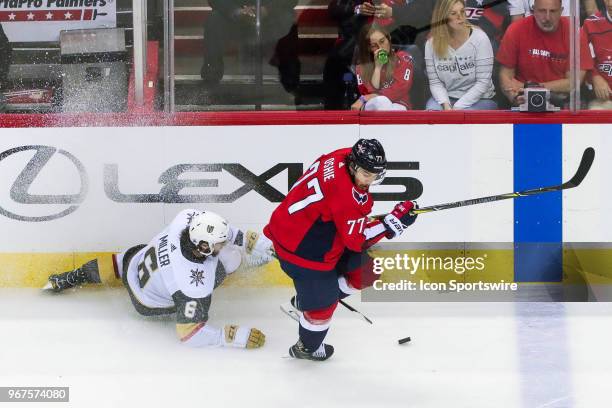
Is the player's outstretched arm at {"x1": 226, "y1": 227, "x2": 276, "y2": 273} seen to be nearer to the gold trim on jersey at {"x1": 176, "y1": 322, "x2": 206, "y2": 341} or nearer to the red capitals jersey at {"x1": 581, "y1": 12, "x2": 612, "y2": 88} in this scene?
the gold trim on jersey at {"x1": 176, "y1": 322, "x2": 206, "y2": 341}

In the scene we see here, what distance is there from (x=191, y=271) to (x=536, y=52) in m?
1.98

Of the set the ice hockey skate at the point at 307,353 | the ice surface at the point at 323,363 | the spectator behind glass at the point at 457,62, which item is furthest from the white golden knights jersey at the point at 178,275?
the spectator behind glass at the point at 457,62

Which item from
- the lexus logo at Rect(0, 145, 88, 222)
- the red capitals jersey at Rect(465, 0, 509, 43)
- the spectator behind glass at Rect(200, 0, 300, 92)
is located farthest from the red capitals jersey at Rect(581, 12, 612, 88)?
the lexus logo at Rect(0, 145, 88, 222)

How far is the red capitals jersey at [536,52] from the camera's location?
503cm

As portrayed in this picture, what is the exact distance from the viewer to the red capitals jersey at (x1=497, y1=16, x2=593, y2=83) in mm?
5031

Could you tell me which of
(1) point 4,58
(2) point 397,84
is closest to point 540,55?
(2) point 397,84

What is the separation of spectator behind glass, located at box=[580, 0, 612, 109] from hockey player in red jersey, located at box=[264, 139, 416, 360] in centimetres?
147

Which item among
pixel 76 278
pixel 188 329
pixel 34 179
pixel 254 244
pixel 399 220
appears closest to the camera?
pixel 399 220

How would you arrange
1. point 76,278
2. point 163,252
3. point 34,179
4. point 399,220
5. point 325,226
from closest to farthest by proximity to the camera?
point 399,220 < point 325,226 < point 163,252 < point 76,278 < point 34,179

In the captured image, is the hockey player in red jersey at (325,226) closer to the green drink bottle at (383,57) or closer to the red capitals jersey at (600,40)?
the green drink bottle at (383,57)

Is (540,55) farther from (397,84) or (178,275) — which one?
(178,275)

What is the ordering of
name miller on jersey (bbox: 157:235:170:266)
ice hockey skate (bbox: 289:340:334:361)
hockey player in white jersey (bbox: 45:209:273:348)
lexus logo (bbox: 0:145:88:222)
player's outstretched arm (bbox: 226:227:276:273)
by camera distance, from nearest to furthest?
1. ice hockey skate (bbox: 289:340:334:361)
2. hockey player in white jersey (bbox: 45:209:273:348)
3. name miller on jersey (bbox: 157:235:170:266)
4. player's outstretched arm (bbox: 226:227:276:273)
5. lexus logo (bbox: 0:145:88:222)

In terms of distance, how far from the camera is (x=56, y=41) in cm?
507

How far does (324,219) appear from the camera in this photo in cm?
418
